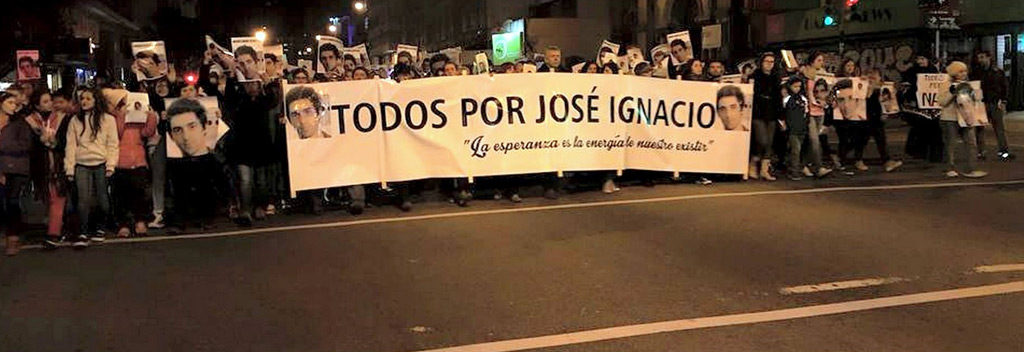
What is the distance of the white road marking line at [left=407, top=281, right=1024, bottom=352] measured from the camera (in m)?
5.41

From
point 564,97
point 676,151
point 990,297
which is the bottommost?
point 990,297

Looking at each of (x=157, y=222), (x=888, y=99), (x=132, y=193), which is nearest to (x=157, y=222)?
(x=157, y=222)

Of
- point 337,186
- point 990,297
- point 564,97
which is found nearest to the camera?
point 990,297

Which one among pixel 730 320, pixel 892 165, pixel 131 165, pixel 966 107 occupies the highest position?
pixel 966 107

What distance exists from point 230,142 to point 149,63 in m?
1.54

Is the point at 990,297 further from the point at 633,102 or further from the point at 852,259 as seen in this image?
the point at 633,102

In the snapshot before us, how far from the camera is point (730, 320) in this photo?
5855 millimetres

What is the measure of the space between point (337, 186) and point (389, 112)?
1.05m

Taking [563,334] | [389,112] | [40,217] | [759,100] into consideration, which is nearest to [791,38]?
[759,100]

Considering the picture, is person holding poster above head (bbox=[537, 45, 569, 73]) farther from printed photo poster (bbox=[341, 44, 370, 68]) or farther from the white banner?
printed photo poster (bbox=[341, 44, 370, 68])

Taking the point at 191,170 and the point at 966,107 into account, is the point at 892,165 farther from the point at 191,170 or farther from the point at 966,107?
the point at 191,170

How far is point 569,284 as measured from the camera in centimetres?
691

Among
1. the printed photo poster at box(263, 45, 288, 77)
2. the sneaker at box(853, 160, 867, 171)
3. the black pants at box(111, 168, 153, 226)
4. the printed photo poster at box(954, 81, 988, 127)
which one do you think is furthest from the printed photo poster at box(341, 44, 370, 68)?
the printed photo poster at box(954, 81, 988, 127)

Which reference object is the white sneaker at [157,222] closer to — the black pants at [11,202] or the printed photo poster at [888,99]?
the black pants at [11,202]
